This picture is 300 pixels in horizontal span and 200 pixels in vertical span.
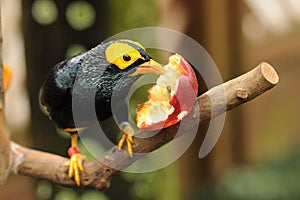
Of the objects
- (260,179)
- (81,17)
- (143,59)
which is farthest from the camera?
(260,179)

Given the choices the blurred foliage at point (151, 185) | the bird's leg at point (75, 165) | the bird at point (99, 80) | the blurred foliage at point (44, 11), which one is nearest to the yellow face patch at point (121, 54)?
the bird at point (99, 80)

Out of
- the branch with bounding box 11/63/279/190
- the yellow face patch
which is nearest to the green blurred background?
the branch with bounding box 11/63/279/190

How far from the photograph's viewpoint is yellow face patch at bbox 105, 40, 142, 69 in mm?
274

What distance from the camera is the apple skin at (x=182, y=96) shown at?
11.1 inches

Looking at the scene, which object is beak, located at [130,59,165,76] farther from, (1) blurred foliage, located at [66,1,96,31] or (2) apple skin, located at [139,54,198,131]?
(1) blurred foliage, located at [66,1,96,31]

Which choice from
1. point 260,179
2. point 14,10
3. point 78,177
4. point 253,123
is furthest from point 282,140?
point 78,177

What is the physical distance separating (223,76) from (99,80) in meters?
0.40

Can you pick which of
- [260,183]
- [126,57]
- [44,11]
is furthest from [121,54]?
[260,183]

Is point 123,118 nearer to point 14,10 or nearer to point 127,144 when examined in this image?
point 127,144

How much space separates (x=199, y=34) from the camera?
1.11 metres

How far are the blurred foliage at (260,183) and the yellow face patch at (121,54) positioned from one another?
0.76 m

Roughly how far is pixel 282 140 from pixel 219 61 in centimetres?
31

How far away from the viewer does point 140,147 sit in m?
0.33

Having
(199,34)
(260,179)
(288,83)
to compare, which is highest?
(199,34)
